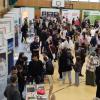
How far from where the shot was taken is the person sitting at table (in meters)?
11.6

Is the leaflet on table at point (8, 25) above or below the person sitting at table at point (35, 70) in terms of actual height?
above

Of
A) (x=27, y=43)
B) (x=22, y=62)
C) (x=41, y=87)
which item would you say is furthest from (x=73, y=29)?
(x=41, y=87)

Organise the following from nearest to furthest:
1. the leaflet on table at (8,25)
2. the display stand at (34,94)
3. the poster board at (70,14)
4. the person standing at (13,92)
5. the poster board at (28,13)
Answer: the person standing at (13,92) → the display stand at (34,94) → the leaflet on table at (8,25) → the poster board at (28,13) → the poster board at (70,14)

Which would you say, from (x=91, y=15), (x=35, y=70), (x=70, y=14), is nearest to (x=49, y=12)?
(x=70, y=14)

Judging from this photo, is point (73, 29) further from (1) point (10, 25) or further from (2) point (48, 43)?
(1) point (10, 25)

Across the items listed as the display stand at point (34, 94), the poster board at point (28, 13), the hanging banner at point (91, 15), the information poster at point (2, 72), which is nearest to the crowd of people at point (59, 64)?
the information poster at point (2, 72)

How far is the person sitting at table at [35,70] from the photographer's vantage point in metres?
11.6

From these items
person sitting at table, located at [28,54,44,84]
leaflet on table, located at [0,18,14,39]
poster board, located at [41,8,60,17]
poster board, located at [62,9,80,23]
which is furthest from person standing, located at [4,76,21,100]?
poster board, located at [62,9,80,23]

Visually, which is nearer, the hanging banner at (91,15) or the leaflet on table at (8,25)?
the leaflet on table at (8,25)

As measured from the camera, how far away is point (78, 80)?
13867mm

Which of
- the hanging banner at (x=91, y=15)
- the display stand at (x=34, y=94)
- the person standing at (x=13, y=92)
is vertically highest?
the hanging banner at (x=91, y=15)

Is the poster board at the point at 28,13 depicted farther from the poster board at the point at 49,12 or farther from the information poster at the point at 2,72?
the information poster at the point at 2,72

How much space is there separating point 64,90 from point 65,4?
61.5 ft

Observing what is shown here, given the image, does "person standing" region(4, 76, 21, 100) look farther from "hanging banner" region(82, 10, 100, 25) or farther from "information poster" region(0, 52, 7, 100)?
"hanging banner" region(82, 10, 100, 25)
